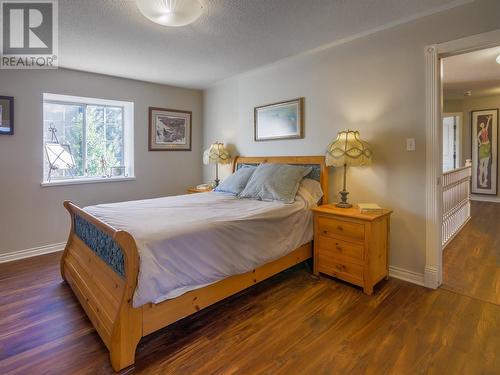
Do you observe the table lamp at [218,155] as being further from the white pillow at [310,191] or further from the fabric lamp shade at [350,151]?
the fabric lamp shade at [350,151]

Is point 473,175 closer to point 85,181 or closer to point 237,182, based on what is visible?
point 237,182

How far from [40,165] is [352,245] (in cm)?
356

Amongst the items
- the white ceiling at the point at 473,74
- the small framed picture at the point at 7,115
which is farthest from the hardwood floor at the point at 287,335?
the white ceiling at the point at 473,74

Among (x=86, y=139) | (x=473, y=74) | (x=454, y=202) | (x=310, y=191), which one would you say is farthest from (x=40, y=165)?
(x=473, y=74)

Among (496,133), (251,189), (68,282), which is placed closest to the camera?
(68,282)

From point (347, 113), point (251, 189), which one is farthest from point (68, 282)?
point (347, 113)

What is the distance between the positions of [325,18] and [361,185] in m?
1.54

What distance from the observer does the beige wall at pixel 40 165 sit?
10.2 ft

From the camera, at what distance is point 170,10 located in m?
1.85

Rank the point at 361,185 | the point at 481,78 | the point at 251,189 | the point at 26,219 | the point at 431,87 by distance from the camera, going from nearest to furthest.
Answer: the point at 431,87 < the point at 361,185 < the point at 251,189 < the point at 26,219 < the point at 481,78

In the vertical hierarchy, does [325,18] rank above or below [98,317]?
above

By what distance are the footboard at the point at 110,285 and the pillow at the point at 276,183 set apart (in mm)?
1526

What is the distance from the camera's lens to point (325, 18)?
234cm

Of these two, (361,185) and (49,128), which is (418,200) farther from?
(49,128)
